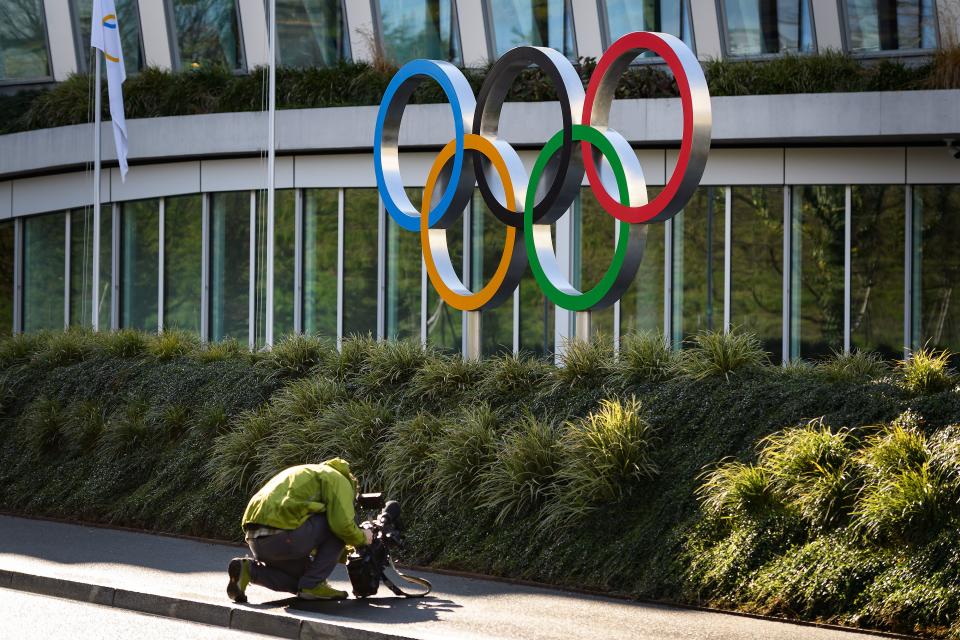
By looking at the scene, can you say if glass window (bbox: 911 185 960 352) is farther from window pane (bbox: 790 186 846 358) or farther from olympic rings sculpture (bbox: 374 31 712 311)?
olympic rings sculpture (bbox: 374 31 712 311)

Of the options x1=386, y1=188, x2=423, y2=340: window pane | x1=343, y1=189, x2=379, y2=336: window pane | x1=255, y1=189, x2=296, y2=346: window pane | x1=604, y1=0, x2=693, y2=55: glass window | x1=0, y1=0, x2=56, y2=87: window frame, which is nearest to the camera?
x1=386, y1=188, x2=423, y2=340: window pane

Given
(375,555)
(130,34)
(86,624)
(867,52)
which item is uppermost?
(130,34)

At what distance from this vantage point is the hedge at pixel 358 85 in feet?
72.9

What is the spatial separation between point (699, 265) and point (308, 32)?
10932mm

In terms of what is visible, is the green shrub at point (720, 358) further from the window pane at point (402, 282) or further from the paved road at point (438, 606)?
the window pane at point (402, 282)

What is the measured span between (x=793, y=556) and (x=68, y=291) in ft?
73.1

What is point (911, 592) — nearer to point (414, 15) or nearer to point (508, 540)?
point (508, 540)

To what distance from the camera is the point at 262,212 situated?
2514 centimetres

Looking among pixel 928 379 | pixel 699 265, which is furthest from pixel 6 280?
pixel 928 379

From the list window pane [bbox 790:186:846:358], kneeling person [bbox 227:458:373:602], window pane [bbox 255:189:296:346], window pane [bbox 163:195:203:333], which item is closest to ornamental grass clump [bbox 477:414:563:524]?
kneeling person [bbox 227:458:373:602]

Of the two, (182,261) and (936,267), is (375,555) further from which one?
(182,261)

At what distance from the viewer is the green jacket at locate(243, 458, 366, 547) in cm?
901

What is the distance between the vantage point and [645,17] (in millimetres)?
26016

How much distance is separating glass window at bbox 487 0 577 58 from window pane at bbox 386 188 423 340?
176 inches
